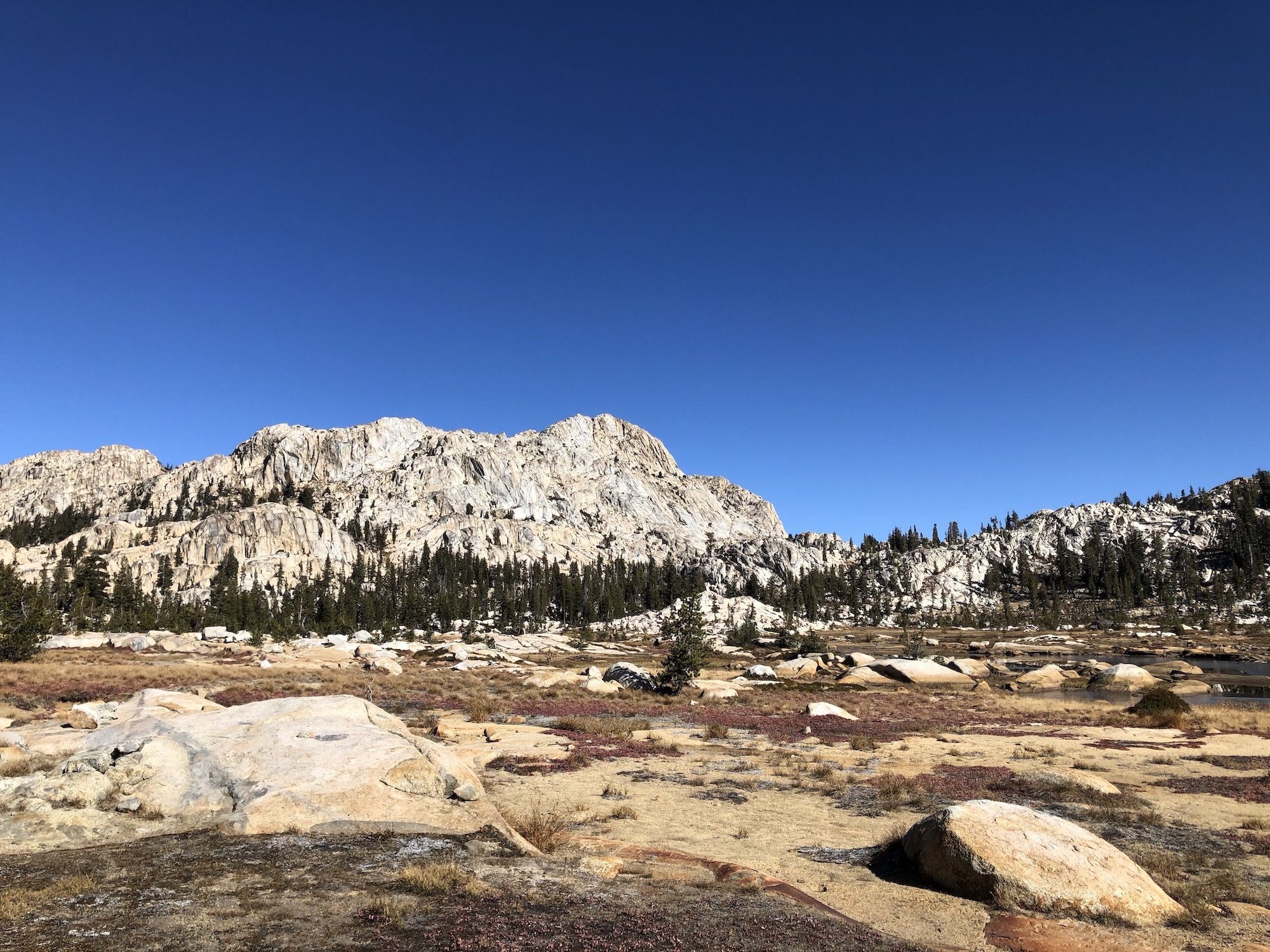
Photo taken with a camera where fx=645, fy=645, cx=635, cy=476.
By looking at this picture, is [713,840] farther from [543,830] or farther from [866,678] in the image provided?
[866,678]

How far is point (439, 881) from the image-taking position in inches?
399

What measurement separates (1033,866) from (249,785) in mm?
15473

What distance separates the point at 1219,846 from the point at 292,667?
7072 cm

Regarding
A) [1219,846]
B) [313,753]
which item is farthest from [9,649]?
[1219,846]

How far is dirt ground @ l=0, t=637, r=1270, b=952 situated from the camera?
8.71 m

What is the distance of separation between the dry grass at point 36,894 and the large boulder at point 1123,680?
7653 centimetres

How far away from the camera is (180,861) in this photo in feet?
35.8

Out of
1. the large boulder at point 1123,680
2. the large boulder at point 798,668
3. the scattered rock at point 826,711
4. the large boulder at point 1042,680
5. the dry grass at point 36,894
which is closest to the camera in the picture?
the dry grass at point 36,894

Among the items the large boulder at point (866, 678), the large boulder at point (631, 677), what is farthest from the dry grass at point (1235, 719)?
the large boulder at point (631, 677)

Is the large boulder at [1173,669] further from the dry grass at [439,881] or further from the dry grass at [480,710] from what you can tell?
the dry grass at [439,881]

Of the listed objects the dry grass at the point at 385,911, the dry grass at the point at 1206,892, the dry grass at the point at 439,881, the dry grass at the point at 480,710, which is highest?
the dry grass at the point at 385,911

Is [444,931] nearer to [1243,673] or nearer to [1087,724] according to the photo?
[1087,724]

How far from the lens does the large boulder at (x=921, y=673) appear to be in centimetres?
7038

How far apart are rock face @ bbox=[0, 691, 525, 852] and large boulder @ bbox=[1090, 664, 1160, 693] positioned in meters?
70.4
